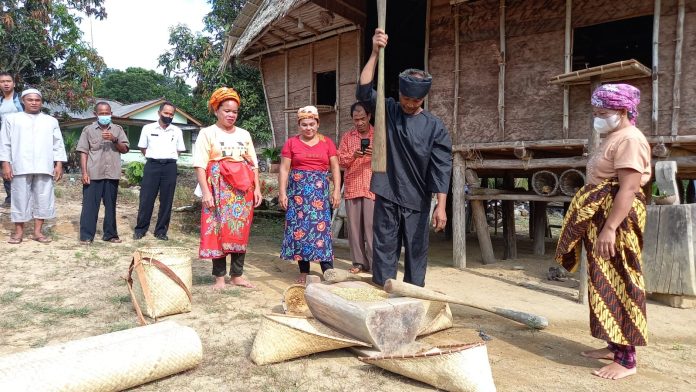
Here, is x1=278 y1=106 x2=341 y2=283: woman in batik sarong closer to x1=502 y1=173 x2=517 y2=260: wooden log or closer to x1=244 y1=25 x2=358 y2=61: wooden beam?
x1=244 y1=25 x2=358 y2=61: wooden beam

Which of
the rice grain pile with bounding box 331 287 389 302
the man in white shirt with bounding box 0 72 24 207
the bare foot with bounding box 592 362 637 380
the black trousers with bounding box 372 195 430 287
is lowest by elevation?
the bare foot with bounding box 592 362 637 380

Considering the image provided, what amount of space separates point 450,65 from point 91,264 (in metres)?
5.02

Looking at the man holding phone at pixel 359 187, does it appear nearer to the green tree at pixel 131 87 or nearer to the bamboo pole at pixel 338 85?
the bamboo pole at pixel 338 85

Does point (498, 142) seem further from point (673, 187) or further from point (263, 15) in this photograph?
point (263, 15)

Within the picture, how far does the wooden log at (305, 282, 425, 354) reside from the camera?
2.68m

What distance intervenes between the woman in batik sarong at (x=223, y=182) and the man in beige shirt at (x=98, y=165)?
296cm

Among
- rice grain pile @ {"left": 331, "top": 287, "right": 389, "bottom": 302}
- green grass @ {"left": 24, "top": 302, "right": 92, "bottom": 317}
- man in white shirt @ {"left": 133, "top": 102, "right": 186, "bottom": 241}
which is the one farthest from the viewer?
man in white shirt @ {"left": 133, "top": 102, "right": 186, "bottom": 241}

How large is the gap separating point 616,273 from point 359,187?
2674mm

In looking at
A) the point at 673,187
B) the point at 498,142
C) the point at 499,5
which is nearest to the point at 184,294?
the point at 498,142

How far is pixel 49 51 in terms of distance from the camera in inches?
542

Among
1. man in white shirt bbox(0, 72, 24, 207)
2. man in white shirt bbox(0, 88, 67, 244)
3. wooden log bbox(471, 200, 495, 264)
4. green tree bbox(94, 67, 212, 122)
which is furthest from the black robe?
green tree bbox(94, 67, 212, 122)

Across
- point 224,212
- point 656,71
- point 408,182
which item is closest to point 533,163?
point 656,71

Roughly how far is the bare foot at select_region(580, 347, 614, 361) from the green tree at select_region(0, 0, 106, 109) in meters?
14.5

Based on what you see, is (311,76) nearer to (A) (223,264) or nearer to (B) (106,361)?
(A) (223,264)
